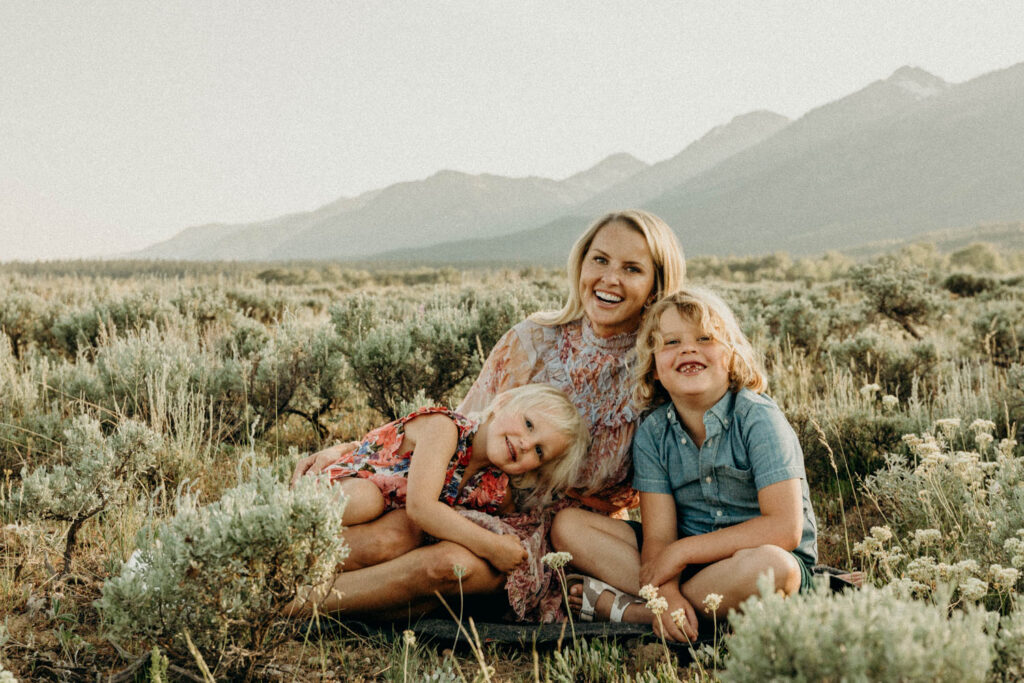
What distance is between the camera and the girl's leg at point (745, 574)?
261cm

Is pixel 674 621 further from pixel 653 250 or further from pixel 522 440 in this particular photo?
pixel 653 250

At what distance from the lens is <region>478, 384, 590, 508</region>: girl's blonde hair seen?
3.04m

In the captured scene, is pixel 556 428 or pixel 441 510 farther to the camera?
pixel 556 428

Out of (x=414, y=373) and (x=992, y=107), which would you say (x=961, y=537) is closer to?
(x=414, y=373)

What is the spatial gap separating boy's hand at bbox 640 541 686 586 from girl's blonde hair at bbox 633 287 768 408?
720mm

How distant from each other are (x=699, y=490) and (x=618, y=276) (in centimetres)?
107

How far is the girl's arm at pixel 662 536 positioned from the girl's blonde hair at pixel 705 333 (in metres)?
0.48

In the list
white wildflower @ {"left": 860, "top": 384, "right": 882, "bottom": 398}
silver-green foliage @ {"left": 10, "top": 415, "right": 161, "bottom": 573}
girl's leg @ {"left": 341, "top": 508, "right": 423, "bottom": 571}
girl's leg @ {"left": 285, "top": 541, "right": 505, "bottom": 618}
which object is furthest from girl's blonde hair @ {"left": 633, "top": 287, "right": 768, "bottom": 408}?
silver-green foliage @ {"left": 10, "top": 415, "right": 161, "bottom": 573}

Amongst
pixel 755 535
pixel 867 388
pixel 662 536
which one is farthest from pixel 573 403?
pixel 867 388

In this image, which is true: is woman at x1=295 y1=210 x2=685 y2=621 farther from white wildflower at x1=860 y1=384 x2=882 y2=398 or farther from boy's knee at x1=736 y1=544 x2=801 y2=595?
white wildflower at x1=860 y1=384 x2=882 y2=398

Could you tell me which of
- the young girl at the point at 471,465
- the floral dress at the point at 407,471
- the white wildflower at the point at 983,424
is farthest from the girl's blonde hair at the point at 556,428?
the white wildflower at the point at 983,424

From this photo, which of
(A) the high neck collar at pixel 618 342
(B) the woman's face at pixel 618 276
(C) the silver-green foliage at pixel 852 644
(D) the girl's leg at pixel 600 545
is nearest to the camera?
(C) the silver-green foliage at pixel 852 644

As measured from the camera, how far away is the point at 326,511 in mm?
2066

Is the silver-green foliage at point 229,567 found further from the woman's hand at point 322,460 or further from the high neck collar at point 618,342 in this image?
the high neck collar at point 618,342
